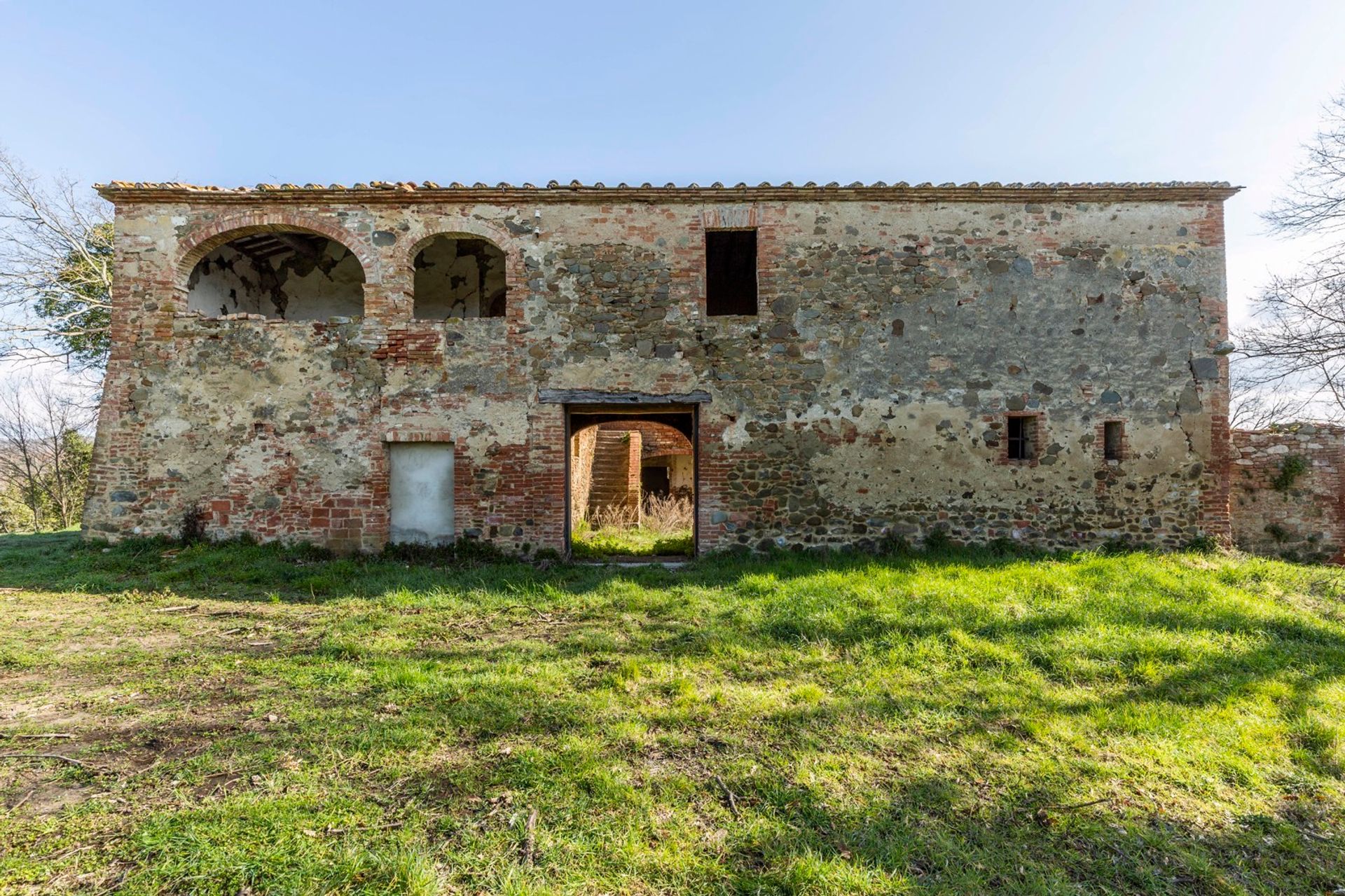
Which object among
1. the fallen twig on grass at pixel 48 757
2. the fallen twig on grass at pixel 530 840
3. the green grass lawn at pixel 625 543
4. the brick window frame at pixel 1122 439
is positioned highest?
the brick window frame at pixel 1122 439

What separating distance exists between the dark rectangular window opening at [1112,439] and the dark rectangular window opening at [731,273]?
5938mm

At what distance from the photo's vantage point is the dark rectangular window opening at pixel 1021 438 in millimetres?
8703

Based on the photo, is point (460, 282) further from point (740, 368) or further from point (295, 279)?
point (740, 368)

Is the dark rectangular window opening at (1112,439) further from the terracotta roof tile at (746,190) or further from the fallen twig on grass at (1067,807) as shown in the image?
the fallen twig on grass at (1067,807)

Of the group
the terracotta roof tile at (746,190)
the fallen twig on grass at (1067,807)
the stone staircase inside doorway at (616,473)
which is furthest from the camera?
the stone staircase inside doorway at (616,473)

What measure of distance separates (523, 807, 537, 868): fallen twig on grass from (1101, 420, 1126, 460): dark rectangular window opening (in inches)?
358

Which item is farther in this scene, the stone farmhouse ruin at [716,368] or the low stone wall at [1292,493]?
the low stone wall at [1292,493]

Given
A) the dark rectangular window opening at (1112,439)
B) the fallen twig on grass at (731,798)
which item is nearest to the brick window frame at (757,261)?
the dark rectangular window opening at (1112,439)

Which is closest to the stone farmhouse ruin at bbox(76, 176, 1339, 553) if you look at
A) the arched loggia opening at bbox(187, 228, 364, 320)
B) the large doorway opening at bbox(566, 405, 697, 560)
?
the large doorway opening at bbox(566, 405, 697, 560)

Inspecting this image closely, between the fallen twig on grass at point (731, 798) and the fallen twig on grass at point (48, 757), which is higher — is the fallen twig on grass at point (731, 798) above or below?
below

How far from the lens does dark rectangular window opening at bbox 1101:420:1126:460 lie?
28.2ft

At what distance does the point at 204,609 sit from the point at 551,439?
14.0 feet

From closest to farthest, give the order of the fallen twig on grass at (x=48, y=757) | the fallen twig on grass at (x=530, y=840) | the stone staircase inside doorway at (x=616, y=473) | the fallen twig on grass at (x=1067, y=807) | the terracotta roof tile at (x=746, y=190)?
the fallen twig on grass at (x=530, y=840)
the fallen twig on grass at (x=1067, y=807)
the fallen twig on grass at (x=48, y=757)
the terracotta roof tile at (x=746, y=190)
the stone staircase inside doorway at (x=616, y=473)

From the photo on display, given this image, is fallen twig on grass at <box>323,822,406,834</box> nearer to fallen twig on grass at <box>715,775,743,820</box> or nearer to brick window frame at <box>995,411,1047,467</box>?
fallen twig on grass at <box>715,775,743,820</box>
